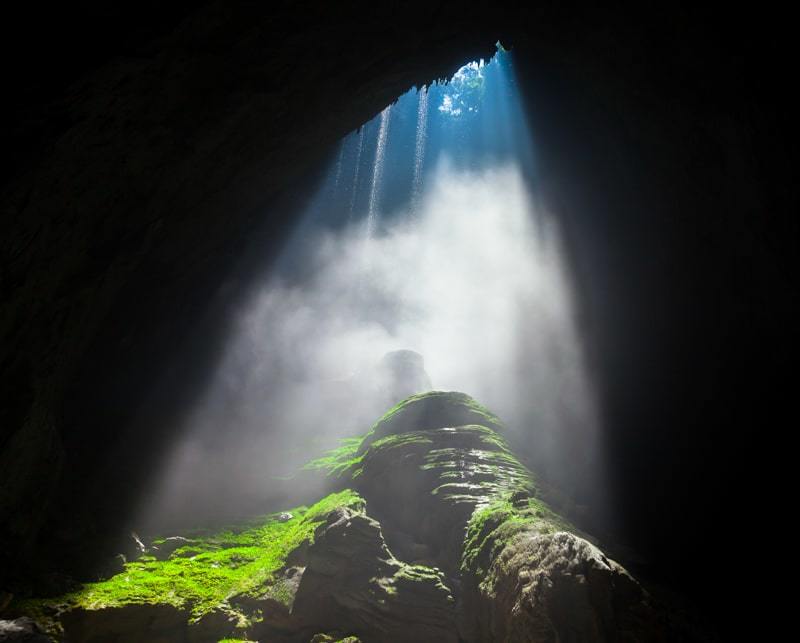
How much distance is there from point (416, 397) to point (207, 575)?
913 cm

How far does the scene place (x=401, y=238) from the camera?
3491cm

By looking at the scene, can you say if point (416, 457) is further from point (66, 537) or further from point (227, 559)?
point (66, 537)

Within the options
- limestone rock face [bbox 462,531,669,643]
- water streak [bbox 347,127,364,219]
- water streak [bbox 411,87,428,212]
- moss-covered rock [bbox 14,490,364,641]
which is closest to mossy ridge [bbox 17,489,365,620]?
moss-covered rock [bbox 14,490,364,641]

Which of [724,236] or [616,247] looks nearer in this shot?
[724,236]

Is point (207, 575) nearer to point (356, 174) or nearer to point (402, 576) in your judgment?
point (402, 576)

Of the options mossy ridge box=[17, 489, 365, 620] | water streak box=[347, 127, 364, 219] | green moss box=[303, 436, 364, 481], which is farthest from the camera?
water streak box=[347, 127, 364, 219]

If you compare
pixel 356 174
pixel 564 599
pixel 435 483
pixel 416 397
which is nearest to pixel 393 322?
pixel 356 174

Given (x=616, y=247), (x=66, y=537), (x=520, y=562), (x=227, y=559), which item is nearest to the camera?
(x=520, y=562)

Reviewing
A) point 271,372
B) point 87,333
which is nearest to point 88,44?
point 87,333

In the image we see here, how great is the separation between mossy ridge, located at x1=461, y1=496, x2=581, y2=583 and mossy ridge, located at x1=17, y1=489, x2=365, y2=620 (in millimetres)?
3618

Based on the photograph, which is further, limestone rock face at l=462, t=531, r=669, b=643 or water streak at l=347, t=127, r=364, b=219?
water streak at l=347, t=127, r=364, b=219

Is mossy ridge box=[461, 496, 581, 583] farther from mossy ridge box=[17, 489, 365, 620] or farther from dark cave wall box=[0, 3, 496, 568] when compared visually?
dark cave wall box=[0, 3, 496, 568]

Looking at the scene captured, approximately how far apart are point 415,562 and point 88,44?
11289mm

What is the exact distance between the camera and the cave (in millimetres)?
5680
